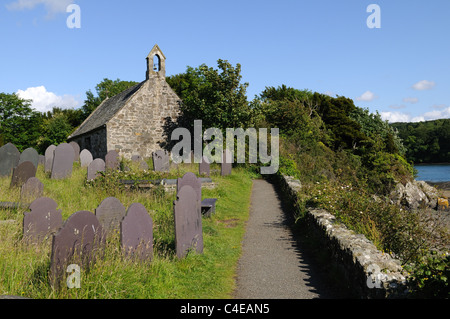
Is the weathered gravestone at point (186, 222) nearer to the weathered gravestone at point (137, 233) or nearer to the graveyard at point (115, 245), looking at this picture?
the graveyard at point (115, 245)

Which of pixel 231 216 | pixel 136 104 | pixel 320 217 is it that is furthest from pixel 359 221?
pixel 136 104

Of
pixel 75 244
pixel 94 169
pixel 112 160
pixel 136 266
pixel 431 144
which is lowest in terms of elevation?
pixel 136 266

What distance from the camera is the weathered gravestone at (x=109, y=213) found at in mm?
6883

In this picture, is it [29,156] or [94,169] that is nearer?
[94,169]

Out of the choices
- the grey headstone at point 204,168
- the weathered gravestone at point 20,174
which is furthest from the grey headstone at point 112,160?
the grey headstone at point 204,168

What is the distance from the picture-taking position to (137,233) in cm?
605

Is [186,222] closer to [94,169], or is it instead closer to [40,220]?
[40,220]

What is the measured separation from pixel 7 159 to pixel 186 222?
1122cm

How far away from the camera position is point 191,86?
40.8 meters


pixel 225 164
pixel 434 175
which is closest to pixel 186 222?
pixel 225 164

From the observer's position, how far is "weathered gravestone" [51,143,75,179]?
1441cm

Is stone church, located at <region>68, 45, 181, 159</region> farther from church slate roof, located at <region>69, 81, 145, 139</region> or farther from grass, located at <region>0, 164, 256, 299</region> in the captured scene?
grass, located at <region>0, 164, 256, 299</region>

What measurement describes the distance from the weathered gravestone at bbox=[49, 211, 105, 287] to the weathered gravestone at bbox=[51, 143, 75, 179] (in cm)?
1019

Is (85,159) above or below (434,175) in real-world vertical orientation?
above
